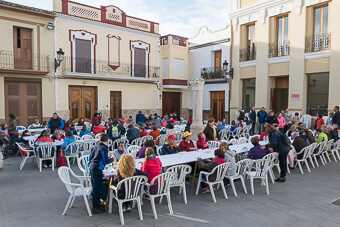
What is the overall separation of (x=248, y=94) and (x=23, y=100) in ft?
42.8

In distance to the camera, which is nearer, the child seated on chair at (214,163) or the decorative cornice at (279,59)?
the child seated on chair at (214,163)

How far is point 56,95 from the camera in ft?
48.4

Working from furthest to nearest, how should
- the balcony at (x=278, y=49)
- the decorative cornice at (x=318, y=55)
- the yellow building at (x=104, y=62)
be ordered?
the yellow building at (x=104, y=62)
the balcony at (x=278, y=49)
the decorative cornice at (x=318, y=55)

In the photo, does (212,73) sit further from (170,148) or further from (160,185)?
(160,185)

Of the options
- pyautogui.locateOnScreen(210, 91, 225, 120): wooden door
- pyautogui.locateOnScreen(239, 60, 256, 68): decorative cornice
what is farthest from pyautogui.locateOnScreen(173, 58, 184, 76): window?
pyautogui.locateOnScreen(239, 60, 256, 68): decorative cornice

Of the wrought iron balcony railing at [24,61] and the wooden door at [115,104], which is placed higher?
the wrought iron balcony railing at [24,61]

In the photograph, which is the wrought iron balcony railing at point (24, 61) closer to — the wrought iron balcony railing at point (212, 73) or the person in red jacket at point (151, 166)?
the wrought iron balcony railing at point (212, 73)

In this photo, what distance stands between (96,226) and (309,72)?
43.3ft

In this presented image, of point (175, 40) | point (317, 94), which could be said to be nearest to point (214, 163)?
point (317, 94)

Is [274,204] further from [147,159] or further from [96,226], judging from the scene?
[96,226]

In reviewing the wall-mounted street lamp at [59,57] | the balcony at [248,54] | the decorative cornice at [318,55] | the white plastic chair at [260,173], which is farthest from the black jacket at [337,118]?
the wall-mounted street lamp at [59,57]

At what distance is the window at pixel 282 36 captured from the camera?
1465 cm

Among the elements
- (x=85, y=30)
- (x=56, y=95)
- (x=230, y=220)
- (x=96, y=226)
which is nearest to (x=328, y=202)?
(x=230, y=220)

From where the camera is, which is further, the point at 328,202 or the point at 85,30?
the point at 85,30
